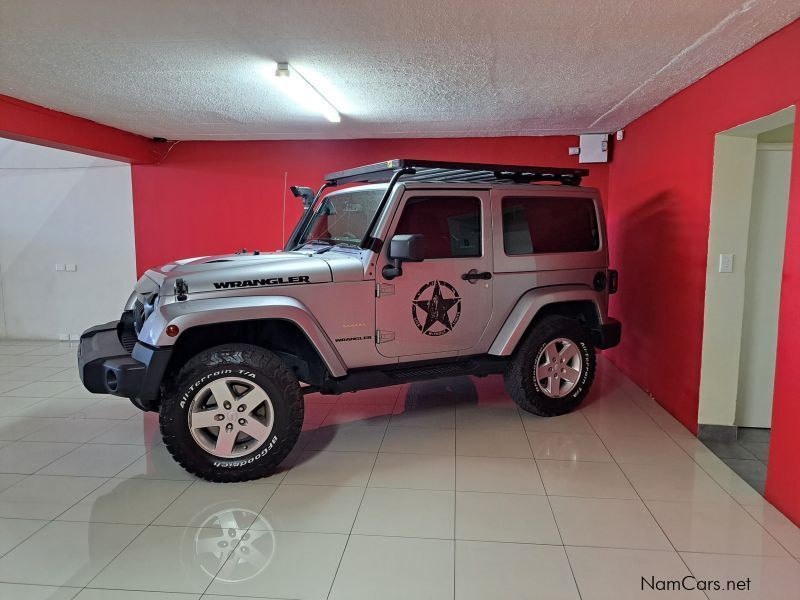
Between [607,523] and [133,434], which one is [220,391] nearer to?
[133,434]

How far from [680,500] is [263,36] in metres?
3.66

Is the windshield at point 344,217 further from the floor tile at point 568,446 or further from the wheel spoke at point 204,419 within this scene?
the floor tile at point 568,446

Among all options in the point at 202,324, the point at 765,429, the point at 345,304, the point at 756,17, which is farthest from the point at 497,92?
the point at 765,429

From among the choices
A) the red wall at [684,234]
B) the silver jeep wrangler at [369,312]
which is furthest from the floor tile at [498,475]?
the red wall at [684,234]

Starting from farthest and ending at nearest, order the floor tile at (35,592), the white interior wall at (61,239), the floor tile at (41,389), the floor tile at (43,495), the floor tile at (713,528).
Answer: the white interior wall at (61,239) → the floor tile at (41,389) → the floor tile at (43,495) → the floor tile at (713,528) → the floor tile at (35,592)

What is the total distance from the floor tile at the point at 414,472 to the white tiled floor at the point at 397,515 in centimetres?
1

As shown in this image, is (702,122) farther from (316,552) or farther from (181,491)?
(181,491)

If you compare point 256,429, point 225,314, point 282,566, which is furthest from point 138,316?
point 282,566

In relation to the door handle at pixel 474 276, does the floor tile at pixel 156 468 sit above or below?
below

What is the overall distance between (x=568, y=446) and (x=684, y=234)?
1.96m

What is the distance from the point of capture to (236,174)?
22.5 feet

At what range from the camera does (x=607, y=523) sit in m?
2.90

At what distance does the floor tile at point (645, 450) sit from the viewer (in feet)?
12.1

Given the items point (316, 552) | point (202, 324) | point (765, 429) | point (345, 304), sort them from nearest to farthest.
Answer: point (316, 552) < point (202, 324) < point (345, 304) < point (765, 429)
